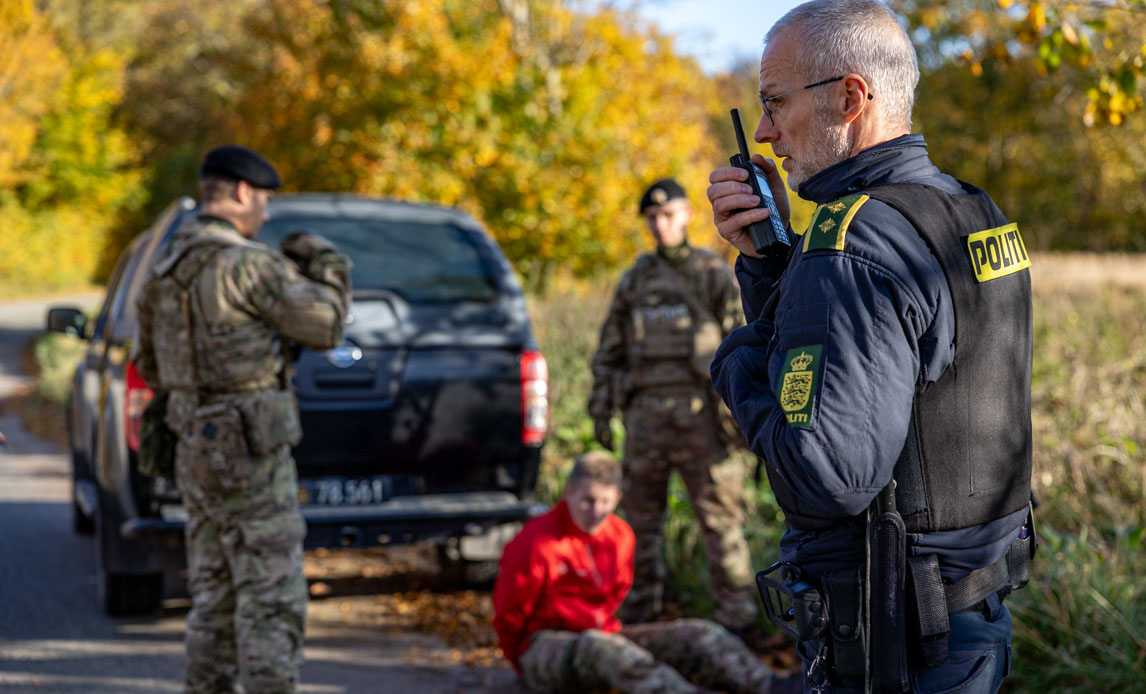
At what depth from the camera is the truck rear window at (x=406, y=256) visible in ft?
18.3

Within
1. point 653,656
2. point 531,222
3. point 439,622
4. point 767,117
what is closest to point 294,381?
point 439,622

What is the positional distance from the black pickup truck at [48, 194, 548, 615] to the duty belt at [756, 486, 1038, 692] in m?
3.45

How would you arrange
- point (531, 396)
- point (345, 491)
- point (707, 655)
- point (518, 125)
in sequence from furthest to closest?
point (518, 125), point (531, 396), point (345, 491), point (707, 655)

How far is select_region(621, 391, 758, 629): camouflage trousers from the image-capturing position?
528cm

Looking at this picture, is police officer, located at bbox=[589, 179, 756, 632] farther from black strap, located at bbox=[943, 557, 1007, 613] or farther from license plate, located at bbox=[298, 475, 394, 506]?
black strap, located at bbox=[943, 557, 1007, 613]

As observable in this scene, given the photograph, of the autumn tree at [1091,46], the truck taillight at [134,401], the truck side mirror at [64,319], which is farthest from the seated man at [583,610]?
the truck side mirror at [64,319]

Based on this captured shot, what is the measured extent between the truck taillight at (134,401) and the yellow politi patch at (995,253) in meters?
3.83

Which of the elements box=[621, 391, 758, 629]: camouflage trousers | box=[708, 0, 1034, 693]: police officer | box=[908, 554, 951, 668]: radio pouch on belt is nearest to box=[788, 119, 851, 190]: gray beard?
box=[708, 0, 1034, 693]: police officer

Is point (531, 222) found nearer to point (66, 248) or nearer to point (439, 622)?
point (439, 622)

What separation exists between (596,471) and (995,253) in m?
2.84

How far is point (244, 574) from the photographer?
13.4 feet

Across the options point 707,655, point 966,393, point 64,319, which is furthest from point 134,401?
point 966,393

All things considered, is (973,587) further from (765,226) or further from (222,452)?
(222,452)

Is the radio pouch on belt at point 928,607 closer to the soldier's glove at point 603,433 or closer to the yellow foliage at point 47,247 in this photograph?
the soldier's glove at point 603,433
